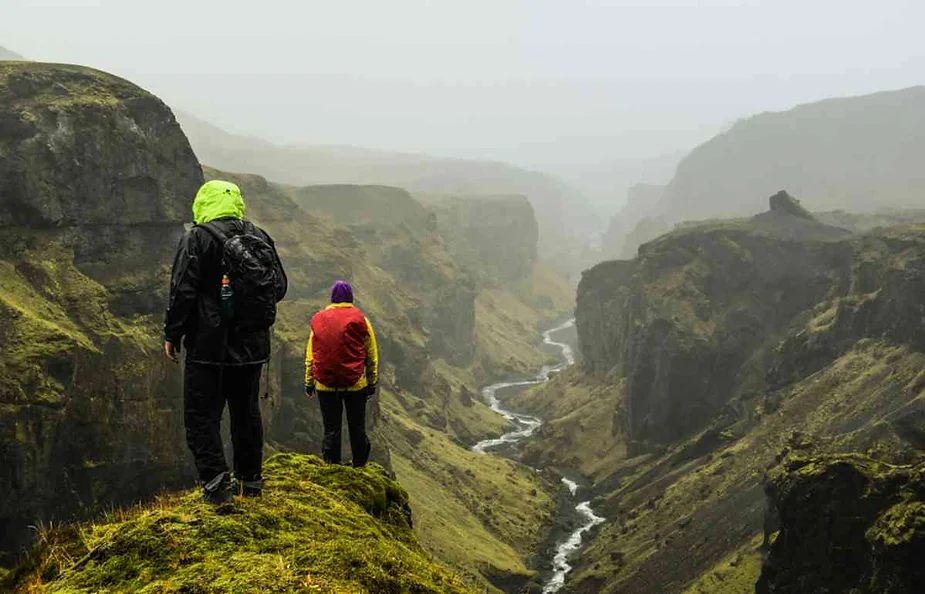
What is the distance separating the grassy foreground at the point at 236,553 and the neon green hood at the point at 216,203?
12.6 feet

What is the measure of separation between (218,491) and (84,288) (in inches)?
1418

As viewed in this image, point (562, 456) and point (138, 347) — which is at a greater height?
Answer: point (138, 347)

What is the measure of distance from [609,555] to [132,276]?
4795cm

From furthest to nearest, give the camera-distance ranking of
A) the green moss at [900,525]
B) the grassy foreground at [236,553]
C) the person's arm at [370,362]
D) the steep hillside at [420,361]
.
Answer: the steep hillside at [420,361] → the green moss at [900,525] → the person's arm at [370,362] → the grassy foreground at [236,553]

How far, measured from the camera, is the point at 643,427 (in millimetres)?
97062

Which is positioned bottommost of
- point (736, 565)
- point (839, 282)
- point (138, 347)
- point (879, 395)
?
point (736, 565)

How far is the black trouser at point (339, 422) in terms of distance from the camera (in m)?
13.0

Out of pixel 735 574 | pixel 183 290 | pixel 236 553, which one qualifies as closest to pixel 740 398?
A: pixel 735 574

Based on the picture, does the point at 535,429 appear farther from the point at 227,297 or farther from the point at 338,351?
the point at 227,297

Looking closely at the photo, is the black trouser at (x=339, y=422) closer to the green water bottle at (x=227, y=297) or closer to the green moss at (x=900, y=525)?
the green water bottle at (x=227, y=297)

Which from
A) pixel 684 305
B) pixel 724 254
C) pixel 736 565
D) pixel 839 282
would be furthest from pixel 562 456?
pixel 736 565

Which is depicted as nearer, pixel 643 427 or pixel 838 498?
pixel 838 498

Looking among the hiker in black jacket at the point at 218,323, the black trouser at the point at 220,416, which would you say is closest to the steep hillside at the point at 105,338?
the black trouser at the point at 220,416

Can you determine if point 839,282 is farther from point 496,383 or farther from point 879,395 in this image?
point 496,383
